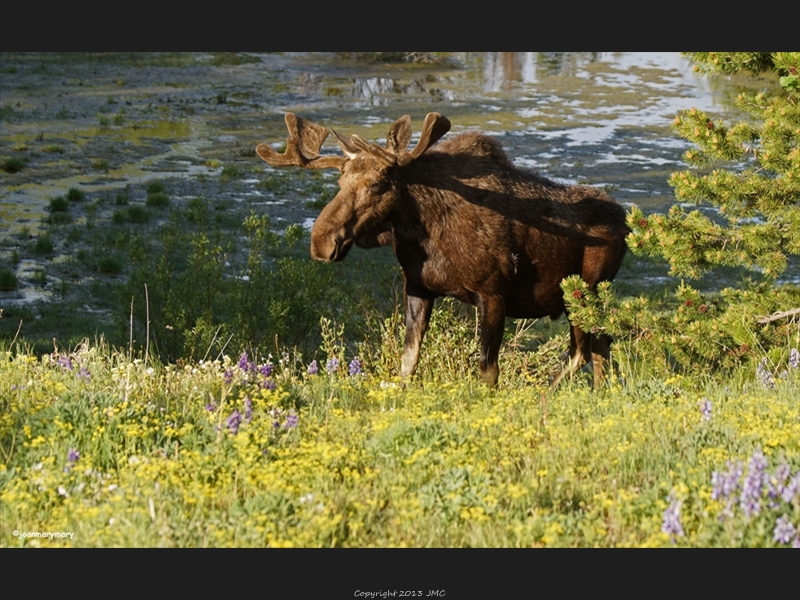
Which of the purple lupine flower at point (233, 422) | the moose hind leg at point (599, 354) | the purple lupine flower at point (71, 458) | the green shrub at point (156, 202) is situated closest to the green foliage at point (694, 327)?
the moose hind leg at point (599, 354)

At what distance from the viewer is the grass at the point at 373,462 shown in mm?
5984

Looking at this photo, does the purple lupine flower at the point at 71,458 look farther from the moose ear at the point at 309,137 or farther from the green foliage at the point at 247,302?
the green foliage at the point at 247,302

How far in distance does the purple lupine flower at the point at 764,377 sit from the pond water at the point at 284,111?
34.6 ft

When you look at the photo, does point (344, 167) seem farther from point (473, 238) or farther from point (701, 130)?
point (701, 130)

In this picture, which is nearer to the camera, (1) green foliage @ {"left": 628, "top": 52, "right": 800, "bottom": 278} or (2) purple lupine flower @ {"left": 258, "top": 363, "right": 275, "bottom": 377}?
(2) purple lupine flower @ {"left": 258, "top": 363, "right": 275, "bottom": 377}

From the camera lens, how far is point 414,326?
10.2 meters

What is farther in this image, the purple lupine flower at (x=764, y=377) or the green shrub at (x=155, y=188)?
the green shrub at (x=155, y=188)

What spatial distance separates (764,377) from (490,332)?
2328 mm

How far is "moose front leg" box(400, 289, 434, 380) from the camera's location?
10.1 metres

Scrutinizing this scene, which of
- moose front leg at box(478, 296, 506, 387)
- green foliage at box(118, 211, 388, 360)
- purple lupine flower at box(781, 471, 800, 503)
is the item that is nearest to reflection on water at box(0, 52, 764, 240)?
green foliage at box(118, 211, 388, 360)

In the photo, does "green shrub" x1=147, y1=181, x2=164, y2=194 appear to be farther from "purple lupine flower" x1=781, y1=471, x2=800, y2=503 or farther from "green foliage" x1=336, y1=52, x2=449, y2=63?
"green foliage" x1=336, y1=52, x2=449, y2=63

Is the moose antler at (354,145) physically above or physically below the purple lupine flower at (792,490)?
above

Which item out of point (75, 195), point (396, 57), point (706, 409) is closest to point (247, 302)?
point (706, 409)

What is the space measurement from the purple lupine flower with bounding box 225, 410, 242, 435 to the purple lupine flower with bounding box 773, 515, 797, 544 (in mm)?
3179
